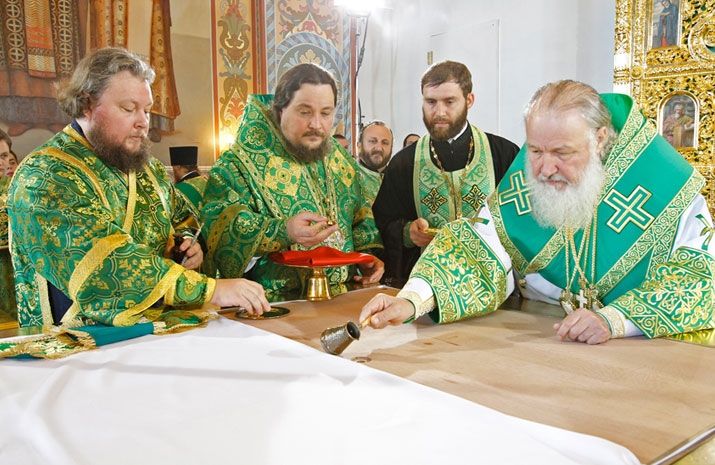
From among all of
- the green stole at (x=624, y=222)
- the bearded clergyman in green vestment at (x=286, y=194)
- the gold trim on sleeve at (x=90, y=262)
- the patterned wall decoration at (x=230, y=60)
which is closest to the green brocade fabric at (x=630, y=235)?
the green stole at (x=624, y=222)

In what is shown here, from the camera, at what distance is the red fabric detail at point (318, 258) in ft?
8.58

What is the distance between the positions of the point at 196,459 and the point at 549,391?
88 cm

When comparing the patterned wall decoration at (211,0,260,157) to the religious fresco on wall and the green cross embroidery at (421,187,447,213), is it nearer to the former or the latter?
the religious fresco on wall

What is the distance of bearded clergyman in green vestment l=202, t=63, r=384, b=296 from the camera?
304 cm

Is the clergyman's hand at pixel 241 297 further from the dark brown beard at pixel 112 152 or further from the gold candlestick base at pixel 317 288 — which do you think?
the dark brown beard at pixel 112 152

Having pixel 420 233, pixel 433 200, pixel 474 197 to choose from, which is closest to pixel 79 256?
pixel 420 233

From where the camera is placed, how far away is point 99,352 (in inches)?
77.4

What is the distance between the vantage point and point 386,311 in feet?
7.14

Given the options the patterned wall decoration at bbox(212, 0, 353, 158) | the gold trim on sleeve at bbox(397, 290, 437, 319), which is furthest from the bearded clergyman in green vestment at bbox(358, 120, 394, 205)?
the gold trim on sleeve at bbox(397, 290, 437, 319)

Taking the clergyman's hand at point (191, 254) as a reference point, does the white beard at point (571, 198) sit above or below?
above

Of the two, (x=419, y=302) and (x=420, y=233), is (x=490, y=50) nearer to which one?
(x=420, y=233)

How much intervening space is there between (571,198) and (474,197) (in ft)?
4.86

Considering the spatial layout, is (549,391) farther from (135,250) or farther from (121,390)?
(135,250)

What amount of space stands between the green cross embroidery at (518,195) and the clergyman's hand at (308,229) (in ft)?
2.45
